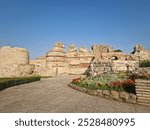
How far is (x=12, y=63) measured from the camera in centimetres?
2992

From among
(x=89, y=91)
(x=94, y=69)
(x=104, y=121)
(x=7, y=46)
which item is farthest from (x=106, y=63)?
(x=7, y=46)

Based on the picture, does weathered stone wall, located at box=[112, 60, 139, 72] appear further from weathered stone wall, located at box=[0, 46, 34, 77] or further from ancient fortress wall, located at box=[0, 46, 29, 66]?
ancient fortress wall, located at box=[0, 46, 29, 66]

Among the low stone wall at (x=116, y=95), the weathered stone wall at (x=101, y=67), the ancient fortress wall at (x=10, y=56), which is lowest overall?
the low stone wall at (x=116, y=95)

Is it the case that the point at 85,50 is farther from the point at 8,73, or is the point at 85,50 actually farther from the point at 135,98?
the point at 135,98

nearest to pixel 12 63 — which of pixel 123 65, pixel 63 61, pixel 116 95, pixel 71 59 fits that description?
pixel 63 61

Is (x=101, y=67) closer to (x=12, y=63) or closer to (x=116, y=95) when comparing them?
(x=116, y=95)

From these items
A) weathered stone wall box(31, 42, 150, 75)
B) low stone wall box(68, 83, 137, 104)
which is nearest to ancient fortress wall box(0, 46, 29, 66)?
weathered stone wall box(31, 42, 150, 75)

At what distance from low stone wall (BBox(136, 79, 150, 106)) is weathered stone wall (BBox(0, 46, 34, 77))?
25.8 m

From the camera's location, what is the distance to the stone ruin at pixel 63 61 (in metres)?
22.4

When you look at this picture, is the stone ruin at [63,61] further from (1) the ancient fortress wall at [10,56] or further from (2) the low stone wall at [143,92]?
(2) the low stone wall at [143,92]

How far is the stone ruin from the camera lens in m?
22.4

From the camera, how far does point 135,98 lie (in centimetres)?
726

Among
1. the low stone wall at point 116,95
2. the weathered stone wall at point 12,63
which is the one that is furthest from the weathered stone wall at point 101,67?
the weathered stone wall at point 12,63

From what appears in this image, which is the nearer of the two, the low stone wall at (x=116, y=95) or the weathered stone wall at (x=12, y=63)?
the low stone wall at (x=116, y=95)
